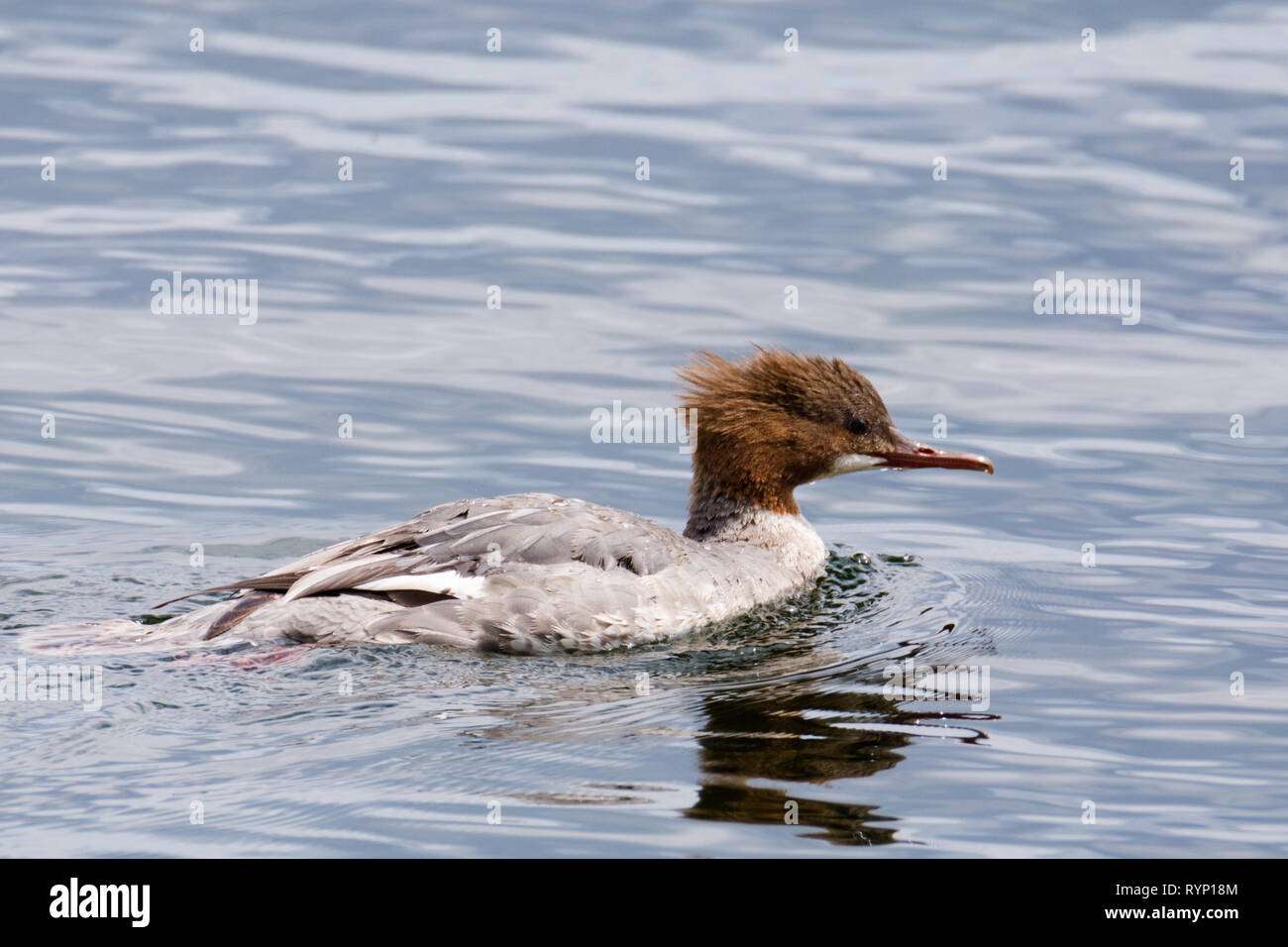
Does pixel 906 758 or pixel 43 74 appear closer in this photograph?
pixel 906 758

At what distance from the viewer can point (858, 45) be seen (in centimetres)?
1686

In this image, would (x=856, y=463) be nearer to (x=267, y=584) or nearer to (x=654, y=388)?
(x=654, y=388)

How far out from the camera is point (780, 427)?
912cm

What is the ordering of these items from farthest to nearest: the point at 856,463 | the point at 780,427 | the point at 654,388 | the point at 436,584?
the point at 654,388
the point at 856,463
the point at 780,427
the point at 436,584

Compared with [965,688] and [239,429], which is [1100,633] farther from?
[239,429]

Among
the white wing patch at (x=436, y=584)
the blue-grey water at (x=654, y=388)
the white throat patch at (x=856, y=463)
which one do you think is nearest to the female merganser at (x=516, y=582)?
the white wing patch at (x=436, y=584)

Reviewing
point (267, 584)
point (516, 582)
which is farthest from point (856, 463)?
point (267, 584)

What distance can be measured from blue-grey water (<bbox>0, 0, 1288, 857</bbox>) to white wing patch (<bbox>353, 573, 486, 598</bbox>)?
32cm

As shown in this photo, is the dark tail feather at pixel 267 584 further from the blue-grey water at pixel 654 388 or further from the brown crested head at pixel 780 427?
the brown crested head at pixel 780 427

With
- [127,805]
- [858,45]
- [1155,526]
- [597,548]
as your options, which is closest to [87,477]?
[597,548]

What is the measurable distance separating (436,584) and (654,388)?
361 centimetres

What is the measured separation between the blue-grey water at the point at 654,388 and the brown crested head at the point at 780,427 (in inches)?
25.5

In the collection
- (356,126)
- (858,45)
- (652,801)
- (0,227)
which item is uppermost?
(858,45)

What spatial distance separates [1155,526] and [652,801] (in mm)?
4803
